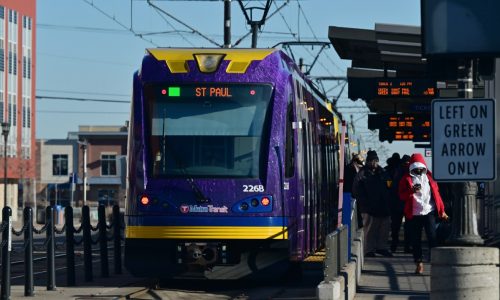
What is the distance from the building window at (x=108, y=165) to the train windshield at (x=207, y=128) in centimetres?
9617

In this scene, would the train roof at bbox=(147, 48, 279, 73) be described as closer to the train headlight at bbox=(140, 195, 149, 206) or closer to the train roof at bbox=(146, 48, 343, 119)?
the train roof at bbox=(146, 48, 343, 119)

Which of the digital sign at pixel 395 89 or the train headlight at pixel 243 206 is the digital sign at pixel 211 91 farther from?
the digital sign at pixel 395 89

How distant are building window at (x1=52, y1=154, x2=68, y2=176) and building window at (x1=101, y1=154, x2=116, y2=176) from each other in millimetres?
11643

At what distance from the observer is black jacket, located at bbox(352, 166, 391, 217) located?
20500 millimetres

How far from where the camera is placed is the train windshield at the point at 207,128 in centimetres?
1619

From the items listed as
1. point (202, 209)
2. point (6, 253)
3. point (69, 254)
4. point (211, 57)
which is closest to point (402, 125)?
point (211, 57)

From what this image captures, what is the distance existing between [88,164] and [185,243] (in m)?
96.6

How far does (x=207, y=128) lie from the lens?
16.3 metres

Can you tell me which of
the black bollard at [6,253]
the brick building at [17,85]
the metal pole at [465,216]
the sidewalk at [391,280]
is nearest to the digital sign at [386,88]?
the sidewalk at [391,280]

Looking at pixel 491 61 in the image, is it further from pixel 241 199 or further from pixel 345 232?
pixel 241 199

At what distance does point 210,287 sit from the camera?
18.2 m

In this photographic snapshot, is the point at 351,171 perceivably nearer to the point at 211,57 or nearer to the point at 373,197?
the point at 373,197

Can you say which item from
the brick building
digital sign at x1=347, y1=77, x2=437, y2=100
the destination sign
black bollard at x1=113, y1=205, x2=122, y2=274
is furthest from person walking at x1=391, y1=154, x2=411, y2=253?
the brick building

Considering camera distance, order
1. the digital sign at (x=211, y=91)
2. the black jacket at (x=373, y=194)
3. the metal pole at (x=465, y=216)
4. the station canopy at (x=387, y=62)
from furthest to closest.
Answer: the station canopy at (x=387, y=62), the black jacket at (x=373, y=194), the digital sign at (x=211, y=91), the metal pole at (x=465, y=216)
